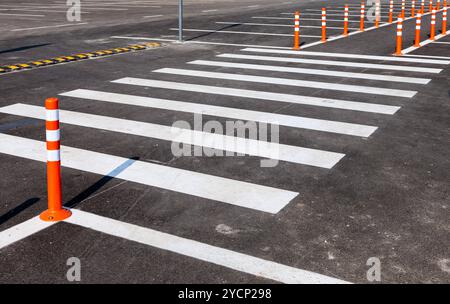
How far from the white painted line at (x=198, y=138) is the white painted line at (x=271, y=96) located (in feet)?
8.77

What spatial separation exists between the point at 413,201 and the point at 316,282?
2222mm

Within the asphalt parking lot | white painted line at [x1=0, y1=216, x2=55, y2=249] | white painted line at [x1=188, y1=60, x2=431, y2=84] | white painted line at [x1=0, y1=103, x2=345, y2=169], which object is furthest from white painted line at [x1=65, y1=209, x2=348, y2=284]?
white painted line at [x1=188, y1=60, x2=431, y2=84]

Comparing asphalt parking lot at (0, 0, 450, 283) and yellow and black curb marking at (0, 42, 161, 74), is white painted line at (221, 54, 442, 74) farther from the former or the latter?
yellow and black curb marking at (0, 42, 161, 74)

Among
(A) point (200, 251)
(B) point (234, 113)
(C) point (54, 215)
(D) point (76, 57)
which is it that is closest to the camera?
(A) point (200, 251)

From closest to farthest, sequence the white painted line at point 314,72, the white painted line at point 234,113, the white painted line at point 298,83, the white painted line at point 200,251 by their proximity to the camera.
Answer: the white painted line at point 200,251
the white painted line at point 234,113
the white painted line at point 298,83
the white painted line at point 314,72

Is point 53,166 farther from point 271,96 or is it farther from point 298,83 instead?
point 298,83

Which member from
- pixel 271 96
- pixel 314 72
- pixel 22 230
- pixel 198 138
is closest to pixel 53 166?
pixel 22 230

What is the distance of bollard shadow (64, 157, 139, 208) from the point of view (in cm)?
654

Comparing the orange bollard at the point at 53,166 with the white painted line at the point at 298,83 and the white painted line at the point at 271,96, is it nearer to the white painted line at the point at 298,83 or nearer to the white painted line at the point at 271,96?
the white painted line at the point at 271,96

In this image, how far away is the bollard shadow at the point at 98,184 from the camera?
654 cm

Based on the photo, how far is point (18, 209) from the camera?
6352 millimetres

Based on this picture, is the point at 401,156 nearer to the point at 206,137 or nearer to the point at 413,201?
the point at 413,201

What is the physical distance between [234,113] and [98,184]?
12.7ft

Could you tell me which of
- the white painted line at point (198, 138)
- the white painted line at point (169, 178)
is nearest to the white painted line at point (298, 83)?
the white painted line at point (198, 138)
